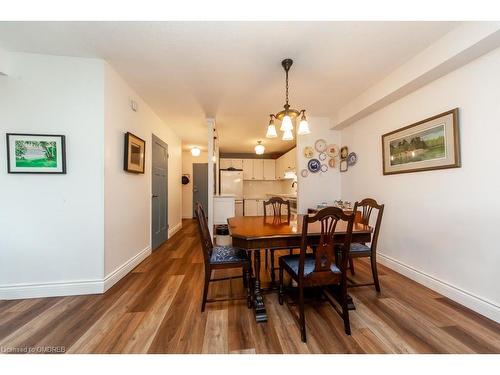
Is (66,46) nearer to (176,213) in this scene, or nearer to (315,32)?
(315,32)

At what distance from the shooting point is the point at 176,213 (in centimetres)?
494

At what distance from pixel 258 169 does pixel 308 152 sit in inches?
119

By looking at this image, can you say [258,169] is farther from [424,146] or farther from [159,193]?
[424,146]

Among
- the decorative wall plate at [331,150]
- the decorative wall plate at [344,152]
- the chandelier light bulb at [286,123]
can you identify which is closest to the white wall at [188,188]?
the decorative wall plate at [331,150]

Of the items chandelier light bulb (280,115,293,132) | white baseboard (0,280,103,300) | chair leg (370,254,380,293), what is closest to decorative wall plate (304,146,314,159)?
A: chandelier light bulb (280,115,293,132)

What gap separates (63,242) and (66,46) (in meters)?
1.85

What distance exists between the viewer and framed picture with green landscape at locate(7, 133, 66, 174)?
6.00 ft

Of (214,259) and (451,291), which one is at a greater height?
(214,259)

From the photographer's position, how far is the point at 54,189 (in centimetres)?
192

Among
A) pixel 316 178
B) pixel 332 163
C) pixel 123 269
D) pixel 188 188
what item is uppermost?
pixel 332 163

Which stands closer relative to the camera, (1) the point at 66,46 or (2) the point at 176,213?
(1) the point at 66,46

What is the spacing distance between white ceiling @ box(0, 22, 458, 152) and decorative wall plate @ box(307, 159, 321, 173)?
1.08 metres

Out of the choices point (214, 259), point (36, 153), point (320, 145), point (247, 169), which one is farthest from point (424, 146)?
point (247, 169)
